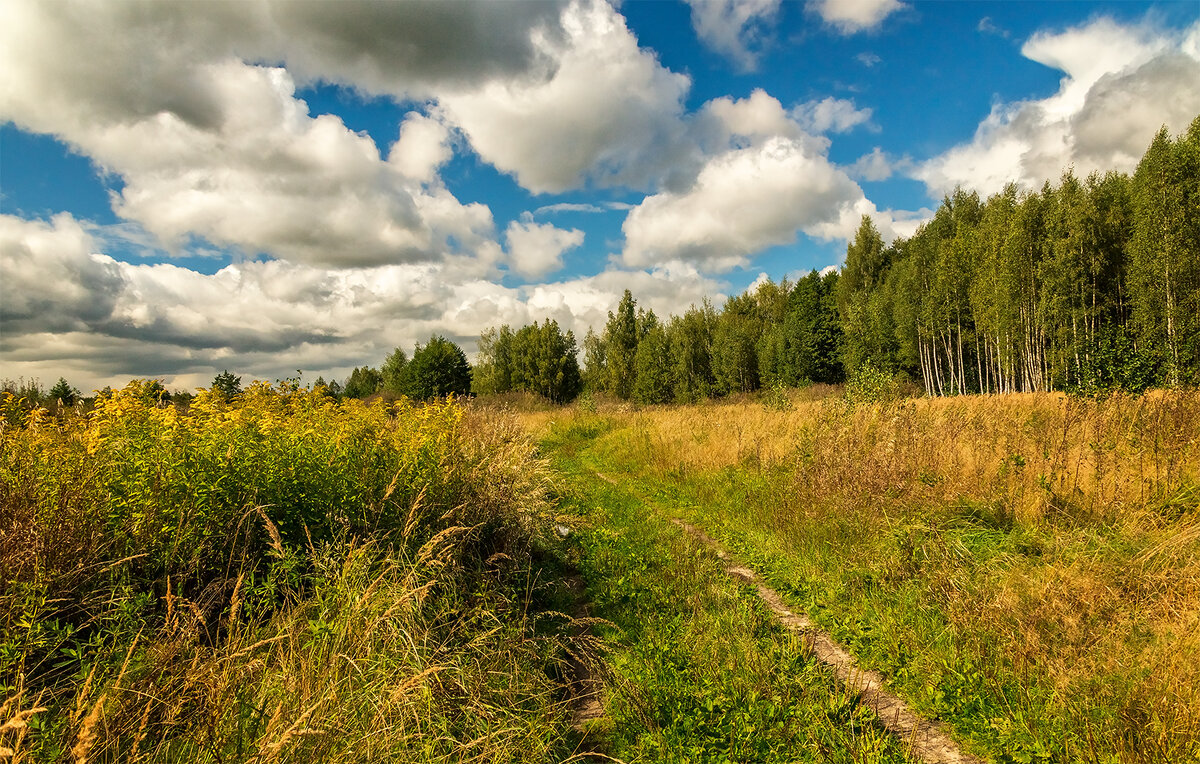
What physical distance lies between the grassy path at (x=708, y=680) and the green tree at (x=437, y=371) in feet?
149

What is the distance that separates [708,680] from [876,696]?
1.23 metres

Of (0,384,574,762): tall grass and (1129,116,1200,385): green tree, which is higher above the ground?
(1129,116,1200,385): green tree

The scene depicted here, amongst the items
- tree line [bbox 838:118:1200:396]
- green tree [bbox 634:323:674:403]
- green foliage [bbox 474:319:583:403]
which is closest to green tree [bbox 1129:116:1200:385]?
tree line [bbox 838:118:1200:396]

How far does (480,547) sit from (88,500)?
3336 millimetres

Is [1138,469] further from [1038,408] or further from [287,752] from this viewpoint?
[287,752]

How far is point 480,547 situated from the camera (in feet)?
19.2

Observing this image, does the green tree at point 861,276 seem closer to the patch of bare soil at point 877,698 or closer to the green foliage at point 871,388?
the green foliage at point 871,388

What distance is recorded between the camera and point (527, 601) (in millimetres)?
4465

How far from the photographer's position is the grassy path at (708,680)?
3.33 meters

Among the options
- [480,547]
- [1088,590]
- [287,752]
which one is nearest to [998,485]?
[1088,590]

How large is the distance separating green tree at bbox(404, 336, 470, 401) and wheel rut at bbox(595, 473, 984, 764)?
152 ft

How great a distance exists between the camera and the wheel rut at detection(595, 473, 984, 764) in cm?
327

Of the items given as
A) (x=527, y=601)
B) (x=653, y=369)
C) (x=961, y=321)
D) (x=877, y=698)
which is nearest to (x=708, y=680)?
(x=877, y=698)

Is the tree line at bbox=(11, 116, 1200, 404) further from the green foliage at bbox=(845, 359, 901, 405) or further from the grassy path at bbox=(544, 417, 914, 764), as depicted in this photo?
the grassy path at bbox=(544, 417, 914, 764)
